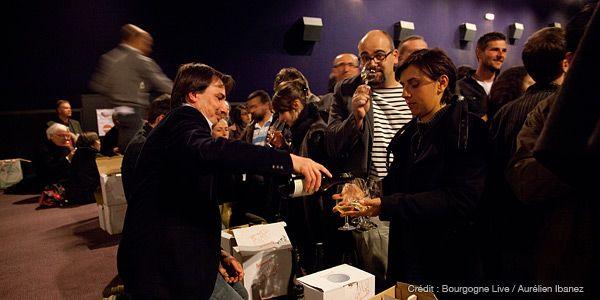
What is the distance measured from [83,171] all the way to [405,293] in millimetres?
5386

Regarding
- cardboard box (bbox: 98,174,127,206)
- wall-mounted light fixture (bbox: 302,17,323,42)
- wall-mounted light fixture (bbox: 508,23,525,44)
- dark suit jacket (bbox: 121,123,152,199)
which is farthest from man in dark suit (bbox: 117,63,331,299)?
wall-mounted light fixture (bbox: 508,23,525,44)

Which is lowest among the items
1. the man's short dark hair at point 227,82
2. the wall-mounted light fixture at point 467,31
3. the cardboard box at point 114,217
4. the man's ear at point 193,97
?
the cardboard box at point 114,217

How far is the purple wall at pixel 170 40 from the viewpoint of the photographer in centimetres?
663

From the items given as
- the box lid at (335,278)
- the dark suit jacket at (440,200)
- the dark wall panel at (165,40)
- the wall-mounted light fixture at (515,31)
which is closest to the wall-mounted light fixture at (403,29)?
the dark wall panel at (165,40)

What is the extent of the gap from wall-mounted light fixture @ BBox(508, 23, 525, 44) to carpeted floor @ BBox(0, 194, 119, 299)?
970 cm

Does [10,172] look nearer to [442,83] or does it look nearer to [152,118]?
[152,118]

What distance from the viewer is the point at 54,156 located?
6.66 meters

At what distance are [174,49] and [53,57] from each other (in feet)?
6.83

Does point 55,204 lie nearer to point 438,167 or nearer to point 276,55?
point 276,55

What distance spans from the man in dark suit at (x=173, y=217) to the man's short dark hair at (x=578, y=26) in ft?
2.79

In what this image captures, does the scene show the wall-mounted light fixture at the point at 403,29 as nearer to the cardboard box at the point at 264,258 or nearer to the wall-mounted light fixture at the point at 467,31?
the wall-mounted light fixture at the point at 467,31

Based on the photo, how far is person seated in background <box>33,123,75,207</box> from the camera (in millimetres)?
6430

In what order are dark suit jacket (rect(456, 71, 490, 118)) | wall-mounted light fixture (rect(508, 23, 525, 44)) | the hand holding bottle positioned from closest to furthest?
the hand holding bottle < dark suit jacket (rect(456, 71, 490, 118)) < wall-mounted light fixture (rect(508, 23, 525, 44))

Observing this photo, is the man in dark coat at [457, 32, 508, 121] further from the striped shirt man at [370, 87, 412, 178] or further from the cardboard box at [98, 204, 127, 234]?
the cardboard box at [98, 204, 127, 234]
